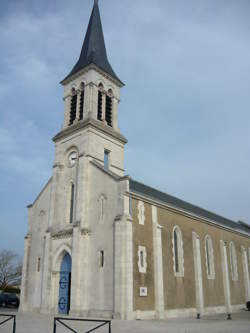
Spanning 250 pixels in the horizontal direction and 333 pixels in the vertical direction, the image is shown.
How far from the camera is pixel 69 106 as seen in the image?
28.4 meters

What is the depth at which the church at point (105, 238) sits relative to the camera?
1983 centimetres

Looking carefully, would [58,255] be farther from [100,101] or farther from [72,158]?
[100,101]

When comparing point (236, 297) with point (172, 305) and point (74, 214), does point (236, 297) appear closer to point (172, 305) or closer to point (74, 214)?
point (172, 305)

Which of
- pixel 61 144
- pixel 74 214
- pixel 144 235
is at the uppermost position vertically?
pixel 61 144

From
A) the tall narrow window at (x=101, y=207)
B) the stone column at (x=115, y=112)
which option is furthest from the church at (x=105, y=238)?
the stone column at (x=115, y=112)

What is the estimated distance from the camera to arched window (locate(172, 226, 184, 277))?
24.1 m

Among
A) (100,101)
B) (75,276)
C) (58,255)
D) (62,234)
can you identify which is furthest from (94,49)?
(75,276)

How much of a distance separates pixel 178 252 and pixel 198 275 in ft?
9.31

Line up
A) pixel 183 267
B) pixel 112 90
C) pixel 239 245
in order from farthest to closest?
1. pixel 239 245
2. pixel 112 90
3. pixel 183 267

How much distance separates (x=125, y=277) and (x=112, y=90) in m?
16.6

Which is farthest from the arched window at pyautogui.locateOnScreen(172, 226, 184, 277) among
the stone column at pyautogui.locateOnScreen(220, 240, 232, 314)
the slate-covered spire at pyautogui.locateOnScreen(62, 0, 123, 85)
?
the slate-covered spire at pyautogui.locateOnScreen(62, 0, 123, 85)

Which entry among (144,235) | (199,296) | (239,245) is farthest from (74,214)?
(239,245)

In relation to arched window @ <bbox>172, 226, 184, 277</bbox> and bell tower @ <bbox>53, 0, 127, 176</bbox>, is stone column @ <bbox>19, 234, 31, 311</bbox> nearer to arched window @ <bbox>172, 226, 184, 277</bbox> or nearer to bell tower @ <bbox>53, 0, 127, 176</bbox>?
bell tower @ <bbox>53, 0, 127, 176</bbox>

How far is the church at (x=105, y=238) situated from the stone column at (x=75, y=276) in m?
0.06
